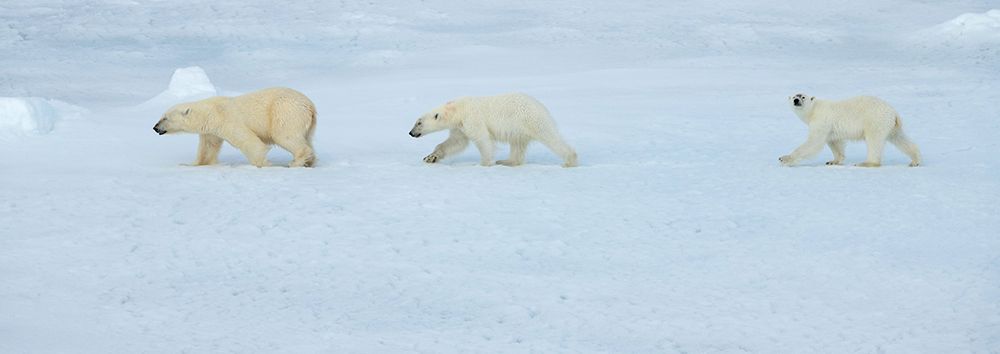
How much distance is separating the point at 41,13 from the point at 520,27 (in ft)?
22.8

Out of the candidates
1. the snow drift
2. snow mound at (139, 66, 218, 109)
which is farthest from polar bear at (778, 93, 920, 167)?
the snow drift

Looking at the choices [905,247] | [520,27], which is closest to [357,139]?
[905,247]

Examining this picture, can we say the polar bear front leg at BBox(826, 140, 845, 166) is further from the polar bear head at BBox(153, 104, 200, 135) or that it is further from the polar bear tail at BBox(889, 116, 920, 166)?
the polar bear head at BBox(153, 104, 200, 135)

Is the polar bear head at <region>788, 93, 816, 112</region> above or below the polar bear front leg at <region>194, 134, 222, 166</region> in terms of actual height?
above

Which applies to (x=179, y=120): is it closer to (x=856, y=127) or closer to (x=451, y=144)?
(x=451, y=144)

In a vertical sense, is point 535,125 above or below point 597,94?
above

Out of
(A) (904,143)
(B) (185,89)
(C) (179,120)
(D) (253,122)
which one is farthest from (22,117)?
(A) (904,143)

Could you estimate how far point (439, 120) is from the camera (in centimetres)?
760

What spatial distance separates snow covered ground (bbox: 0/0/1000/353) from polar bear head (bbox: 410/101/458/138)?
0.95 feet

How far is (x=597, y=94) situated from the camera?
11562 mm

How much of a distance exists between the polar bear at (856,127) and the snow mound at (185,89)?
578cm

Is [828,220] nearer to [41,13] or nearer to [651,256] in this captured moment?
[651,256]

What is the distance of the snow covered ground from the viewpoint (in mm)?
4355

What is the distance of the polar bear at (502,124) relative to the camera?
24.2 ft
